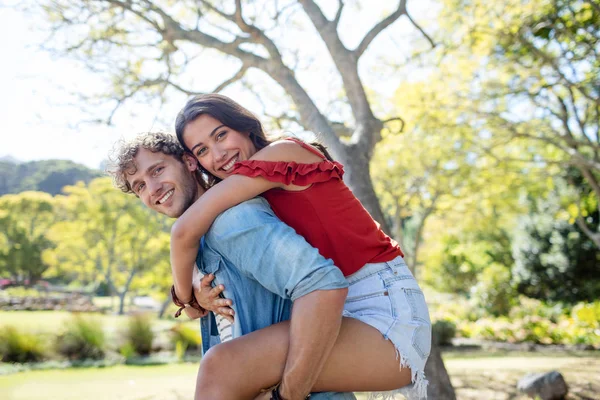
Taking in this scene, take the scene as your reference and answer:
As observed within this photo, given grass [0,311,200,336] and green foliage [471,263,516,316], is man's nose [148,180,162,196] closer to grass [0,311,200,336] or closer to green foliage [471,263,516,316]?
grass [0,311,200,336]

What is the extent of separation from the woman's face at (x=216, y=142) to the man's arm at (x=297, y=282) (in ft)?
1.45

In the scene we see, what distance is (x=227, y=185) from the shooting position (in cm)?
162

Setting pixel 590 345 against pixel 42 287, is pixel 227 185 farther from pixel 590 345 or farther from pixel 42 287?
pixel 42 287

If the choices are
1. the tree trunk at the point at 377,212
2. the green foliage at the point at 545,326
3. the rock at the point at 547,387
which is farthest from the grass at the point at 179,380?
the tree trunk at the point at 377,212

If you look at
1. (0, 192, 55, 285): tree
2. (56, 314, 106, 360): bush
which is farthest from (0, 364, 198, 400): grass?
(0, 192, 55, 285): tree

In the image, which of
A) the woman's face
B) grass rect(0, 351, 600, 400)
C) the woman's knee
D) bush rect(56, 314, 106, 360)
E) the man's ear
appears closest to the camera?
the woman's knee

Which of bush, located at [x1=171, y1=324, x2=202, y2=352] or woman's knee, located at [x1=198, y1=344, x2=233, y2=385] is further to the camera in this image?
bush, located at [x1=171, y1=324, x2=202, y2=352]

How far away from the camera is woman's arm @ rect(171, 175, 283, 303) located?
159 centimetres

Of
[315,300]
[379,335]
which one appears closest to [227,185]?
[315,300]

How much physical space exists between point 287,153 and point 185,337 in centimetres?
1201

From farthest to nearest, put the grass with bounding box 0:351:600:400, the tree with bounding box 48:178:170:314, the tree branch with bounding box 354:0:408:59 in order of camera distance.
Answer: the tree with bounding box 48:178:170:314 → the grass with bounding box 0:351:600:400 → the tree branch with bounding box 354:0:408:59

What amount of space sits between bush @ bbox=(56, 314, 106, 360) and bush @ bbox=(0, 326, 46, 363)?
1.36ft

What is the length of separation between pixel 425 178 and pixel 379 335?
44.5 ft

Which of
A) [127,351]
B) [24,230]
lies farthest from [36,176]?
[127,351]
